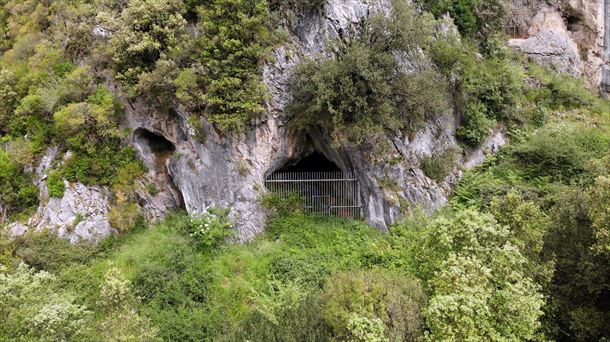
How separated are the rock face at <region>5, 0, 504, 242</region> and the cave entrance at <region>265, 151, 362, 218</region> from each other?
393 millimetres

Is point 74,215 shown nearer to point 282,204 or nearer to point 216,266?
point 216,266

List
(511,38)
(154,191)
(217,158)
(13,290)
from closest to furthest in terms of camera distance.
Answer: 1. (13,290)
2. (217,158)
3. (154,191)
4. (511,38)

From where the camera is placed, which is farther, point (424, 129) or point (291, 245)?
point (424, 129)

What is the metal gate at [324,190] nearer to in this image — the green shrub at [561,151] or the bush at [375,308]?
the bush at [375,308]

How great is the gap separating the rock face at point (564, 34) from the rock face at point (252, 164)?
963cm

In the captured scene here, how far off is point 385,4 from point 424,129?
5184 mm

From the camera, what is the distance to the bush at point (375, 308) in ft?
25.3

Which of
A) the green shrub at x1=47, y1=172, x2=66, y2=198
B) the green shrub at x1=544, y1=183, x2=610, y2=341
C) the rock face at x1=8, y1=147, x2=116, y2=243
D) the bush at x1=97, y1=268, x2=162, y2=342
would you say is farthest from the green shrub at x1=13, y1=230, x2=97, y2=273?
the green shrub at x1=544, y1=183, x2=610, y2=341

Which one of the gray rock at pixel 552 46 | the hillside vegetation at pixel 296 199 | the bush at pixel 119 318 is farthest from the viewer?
the gray rock at pixel 552 46

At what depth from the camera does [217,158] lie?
13742mm

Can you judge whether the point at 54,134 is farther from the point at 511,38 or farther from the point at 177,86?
the point at 511,38

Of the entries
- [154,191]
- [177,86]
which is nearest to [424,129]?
[177,86]

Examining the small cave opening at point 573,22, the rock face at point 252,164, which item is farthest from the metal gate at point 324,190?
the small cave opening at point 573,22

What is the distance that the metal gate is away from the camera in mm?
14750
